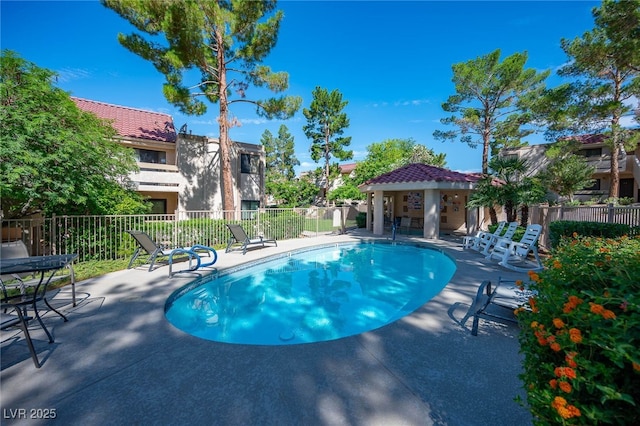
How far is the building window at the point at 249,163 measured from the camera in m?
20.2

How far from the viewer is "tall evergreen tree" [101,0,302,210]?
465 inches

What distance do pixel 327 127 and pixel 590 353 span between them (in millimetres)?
30008

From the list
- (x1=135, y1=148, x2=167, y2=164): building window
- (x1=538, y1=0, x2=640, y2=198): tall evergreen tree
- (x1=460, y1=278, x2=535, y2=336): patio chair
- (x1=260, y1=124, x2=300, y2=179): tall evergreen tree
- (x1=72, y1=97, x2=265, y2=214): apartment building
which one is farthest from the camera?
(x1=260, y1=124, x2=300, y2=179): tall evergreen tree

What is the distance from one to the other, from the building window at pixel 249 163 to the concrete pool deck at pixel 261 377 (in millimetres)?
16774

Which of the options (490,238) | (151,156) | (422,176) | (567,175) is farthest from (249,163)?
(567,175)

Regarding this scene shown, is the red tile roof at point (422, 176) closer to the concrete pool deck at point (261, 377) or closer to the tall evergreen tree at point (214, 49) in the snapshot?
the tall evergreen tree at point (214, 49)

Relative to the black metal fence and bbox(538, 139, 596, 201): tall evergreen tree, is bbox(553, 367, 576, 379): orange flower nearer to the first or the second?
the black metal fence

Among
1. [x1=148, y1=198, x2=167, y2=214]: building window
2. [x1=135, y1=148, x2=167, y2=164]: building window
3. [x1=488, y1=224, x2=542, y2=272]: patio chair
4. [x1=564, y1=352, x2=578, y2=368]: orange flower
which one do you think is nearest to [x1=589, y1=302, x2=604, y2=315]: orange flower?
[x1=564, y1=352, x2=578, y2=368]: orange flower

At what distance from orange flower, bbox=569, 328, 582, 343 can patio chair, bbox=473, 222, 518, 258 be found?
8767 millimetres

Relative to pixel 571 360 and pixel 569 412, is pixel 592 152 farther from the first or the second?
pixel 569 412

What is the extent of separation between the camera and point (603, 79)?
45.0 ft

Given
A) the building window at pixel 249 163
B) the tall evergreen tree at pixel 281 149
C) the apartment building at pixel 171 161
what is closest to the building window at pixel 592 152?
the building window at pixel 249 163

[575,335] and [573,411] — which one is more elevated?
[575,335]

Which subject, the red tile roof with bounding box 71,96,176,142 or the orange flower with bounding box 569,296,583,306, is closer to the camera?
the orange flower with bounding box 569,296,583,306
